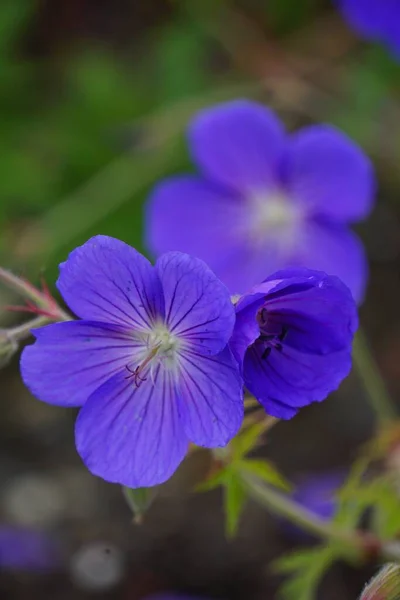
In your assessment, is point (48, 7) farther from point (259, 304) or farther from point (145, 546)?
point (259, 304)

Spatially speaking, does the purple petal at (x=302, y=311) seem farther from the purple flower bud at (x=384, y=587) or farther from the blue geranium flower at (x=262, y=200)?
the blue geranium flower at (x=262, y=200)

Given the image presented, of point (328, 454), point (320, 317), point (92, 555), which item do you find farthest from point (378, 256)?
point (320, 317)

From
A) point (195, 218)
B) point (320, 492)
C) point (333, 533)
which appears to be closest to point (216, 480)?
point (333, 533)

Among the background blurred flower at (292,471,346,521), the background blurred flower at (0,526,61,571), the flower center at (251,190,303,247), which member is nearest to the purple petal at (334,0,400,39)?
the flower center at (251,190,303,247)

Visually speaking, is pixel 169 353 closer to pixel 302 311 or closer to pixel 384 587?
pixel 302 311

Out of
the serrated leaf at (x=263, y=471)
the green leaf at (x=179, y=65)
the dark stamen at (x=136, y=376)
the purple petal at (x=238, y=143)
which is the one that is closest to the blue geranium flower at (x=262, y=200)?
the purple petal at (x=238, y=143)
